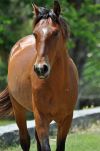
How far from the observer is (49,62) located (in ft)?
19.1

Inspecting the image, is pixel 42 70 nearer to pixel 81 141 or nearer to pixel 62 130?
pixel 62 130

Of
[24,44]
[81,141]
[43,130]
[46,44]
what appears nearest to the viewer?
[46,44]

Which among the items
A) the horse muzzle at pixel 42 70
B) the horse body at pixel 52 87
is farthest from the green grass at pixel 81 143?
the horse muzzle at pixel 42 70

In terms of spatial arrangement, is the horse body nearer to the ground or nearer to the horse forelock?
the horse forelock

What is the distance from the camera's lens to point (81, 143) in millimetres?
9102

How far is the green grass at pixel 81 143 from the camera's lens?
8.67 meters

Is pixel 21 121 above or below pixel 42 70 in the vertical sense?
below

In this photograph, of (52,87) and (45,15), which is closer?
(45,15)

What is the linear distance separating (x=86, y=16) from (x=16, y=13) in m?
2.80

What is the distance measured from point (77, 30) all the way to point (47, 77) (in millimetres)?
13465

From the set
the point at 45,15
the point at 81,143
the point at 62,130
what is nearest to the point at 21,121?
the point at 62,130

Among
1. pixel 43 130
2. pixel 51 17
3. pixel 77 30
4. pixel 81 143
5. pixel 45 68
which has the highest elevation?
pixel 51 17

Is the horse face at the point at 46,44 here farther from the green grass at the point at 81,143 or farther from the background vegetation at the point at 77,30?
the background vegetation at the point at 77,30

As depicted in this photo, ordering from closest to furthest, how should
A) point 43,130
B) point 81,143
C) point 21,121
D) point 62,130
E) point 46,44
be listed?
point 46,44 < point 43,130 < point 62,130 < point 21,121 < point 81,143
